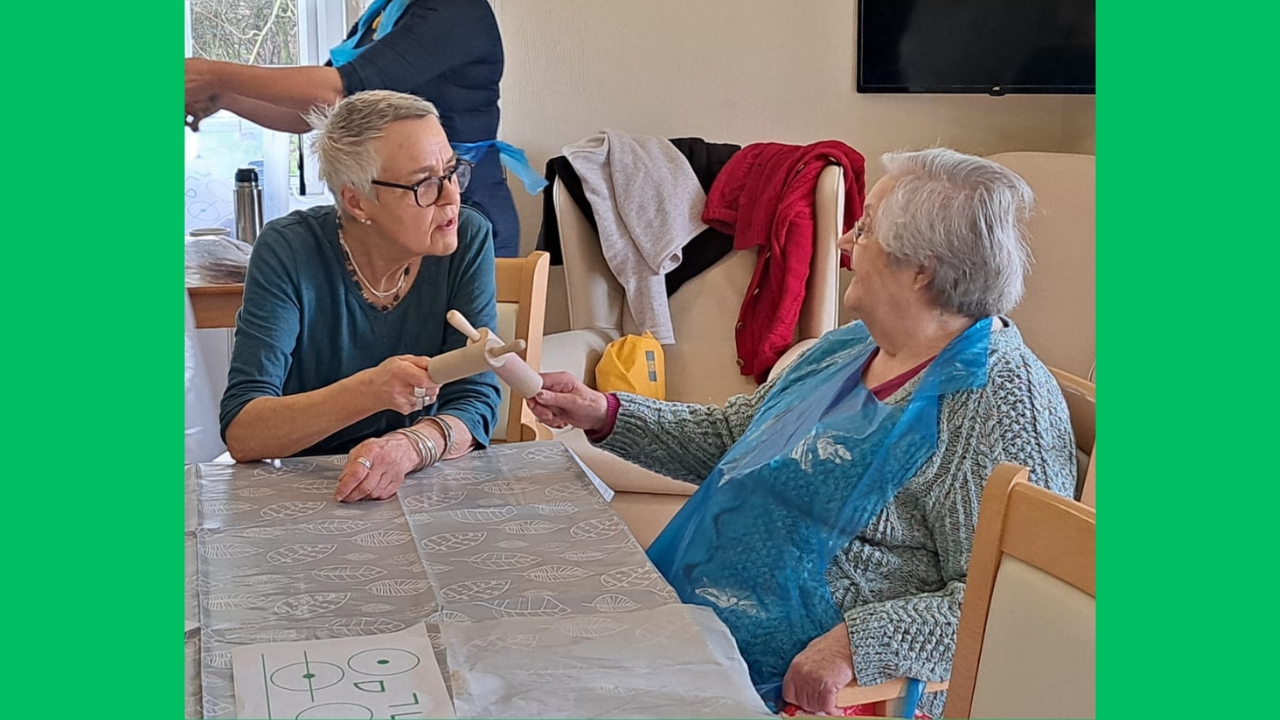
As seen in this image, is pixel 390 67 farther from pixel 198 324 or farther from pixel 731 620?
pixel 731 620

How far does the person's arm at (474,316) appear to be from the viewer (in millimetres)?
921

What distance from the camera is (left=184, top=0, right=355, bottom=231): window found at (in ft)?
2.77

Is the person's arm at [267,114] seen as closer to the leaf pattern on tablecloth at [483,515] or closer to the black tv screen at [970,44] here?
the leaf pattern on tablecloth at [483,515]

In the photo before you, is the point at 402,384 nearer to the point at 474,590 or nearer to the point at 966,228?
the point at 474,590

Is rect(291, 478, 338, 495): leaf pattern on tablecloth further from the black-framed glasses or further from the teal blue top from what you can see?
the black-framed glasses

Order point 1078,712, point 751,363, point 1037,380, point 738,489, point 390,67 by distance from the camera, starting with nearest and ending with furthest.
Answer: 1. point 1078,712
2. point 1037,380
3. point 738,489
4. point 390,67
5. point 751,363

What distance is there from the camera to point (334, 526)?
29.5 inches

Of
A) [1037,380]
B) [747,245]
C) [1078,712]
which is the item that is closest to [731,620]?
[1037,380]

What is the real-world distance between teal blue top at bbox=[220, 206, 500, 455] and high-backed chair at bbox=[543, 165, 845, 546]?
18 centimetres

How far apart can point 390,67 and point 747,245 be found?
39 centimetres

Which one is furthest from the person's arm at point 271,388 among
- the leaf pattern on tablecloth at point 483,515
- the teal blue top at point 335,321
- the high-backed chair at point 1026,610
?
the high-backed chair at point 1026,610

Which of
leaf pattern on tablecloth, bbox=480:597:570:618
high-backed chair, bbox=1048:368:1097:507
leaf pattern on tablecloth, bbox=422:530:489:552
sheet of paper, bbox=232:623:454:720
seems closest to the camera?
sheet of paper, bbox=232:623:454:720

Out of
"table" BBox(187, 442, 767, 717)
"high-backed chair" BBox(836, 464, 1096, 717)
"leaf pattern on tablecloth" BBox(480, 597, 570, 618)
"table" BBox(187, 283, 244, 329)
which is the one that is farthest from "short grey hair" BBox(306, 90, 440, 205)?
"high-backed chair" BBox(836, 464, 1096, 717)

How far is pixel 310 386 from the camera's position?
964mm
